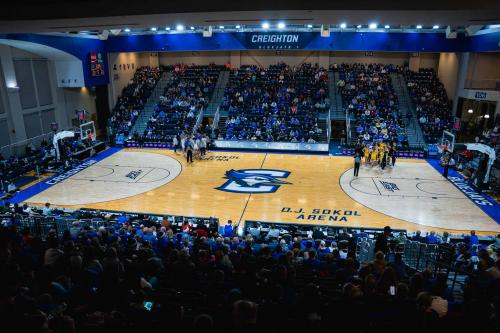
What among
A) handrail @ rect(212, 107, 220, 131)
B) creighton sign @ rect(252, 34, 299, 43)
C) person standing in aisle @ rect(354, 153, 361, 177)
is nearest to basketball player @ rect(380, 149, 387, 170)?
person standing in aisle @ rect(354, 153, 361, 177)

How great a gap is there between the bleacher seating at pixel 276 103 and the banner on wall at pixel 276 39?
397 centimetres

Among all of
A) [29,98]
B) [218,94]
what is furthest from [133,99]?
[29,98]

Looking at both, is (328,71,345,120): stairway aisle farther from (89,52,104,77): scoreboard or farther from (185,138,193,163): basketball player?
(89,52,104,77): scoreboard

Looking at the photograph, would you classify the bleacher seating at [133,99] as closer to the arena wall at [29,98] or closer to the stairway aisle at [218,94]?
the arena wall at [29,98]

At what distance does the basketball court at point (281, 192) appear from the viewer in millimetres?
15352

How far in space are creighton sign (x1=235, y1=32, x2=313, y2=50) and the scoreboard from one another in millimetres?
11084

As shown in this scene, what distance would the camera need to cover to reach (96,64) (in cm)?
2941

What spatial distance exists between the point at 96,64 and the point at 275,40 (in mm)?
14212

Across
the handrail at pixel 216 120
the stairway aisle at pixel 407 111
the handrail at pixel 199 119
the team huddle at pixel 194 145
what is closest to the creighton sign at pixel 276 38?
the handrail at pixel 216 120

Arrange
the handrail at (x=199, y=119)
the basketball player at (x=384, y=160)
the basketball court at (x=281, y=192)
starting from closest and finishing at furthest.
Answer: the basketball court at (x=281, y=192)
the basketball player at (x=384, y=160)
the handrail at (x=199, y=119)

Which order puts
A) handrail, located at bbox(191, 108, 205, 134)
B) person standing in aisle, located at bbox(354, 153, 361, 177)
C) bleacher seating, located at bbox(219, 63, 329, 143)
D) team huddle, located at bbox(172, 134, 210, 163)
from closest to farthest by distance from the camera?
1. person standing in aisle, located at bbox(354, 153, 361, 177)
2. team huddle, located at bbox(172, 134, 210, 163)
3. bleacher seating, located at bbox(219, 63, 329, 143)
4. handrail, located at bbox(191, 108, 205, 134)

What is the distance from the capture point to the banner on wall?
29141 mm

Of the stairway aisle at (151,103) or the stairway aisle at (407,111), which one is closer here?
the stairway aisle at (407,111)

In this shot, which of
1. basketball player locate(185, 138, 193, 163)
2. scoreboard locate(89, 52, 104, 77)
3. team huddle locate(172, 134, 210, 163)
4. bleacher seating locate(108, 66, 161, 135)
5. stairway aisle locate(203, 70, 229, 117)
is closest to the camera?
basketball player locate(185, 138, 193, 163)
